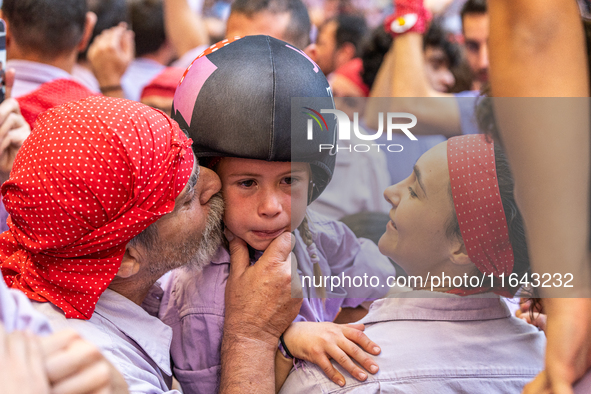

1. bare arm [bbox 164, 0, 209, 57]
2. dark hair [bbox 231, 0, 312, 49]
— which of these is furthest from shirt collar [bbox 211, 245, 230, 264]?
bare arm [bbox 164, 0, 209, 57]

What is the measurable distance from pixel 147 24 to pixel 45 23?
6.64 ft

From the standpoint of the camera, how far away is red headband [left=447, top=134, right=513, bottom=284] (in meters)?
1.22

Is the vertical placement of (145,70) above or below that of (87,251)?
below

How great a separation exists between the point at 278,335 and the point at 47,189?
2.55 feet

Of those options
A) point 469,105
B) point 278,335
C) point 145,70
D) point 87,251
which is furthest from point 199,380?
point 145,70

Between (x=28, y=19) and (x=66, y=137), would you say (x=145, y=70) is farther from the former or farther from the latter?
(x=66, y=137)

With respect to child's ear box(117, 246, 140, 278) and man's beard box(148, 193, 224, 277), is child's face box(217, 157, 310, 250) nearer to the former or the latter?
man's beard box(148, 193, 224, 277)

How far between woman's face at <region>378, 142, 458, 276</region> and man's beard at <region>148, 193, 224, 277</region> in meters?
0.54

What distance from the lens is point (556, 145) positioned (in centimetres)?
99

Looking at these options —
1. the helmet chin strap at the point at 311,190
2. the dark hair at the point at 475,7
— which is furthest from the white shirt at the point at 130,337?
the dark hair at the point at 475,7

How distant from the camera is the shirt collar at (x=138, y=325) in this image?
4.85 ft

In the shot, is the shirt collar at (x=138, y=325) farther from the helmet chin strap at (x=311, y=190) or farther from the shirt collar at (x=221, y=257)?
the helmet chin strap at (x=311, y=190)

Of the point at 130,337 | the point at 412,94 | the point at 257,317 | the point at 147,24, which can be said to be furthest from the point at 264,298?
the point at 147,24

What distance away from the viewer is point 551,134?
1.00 m
